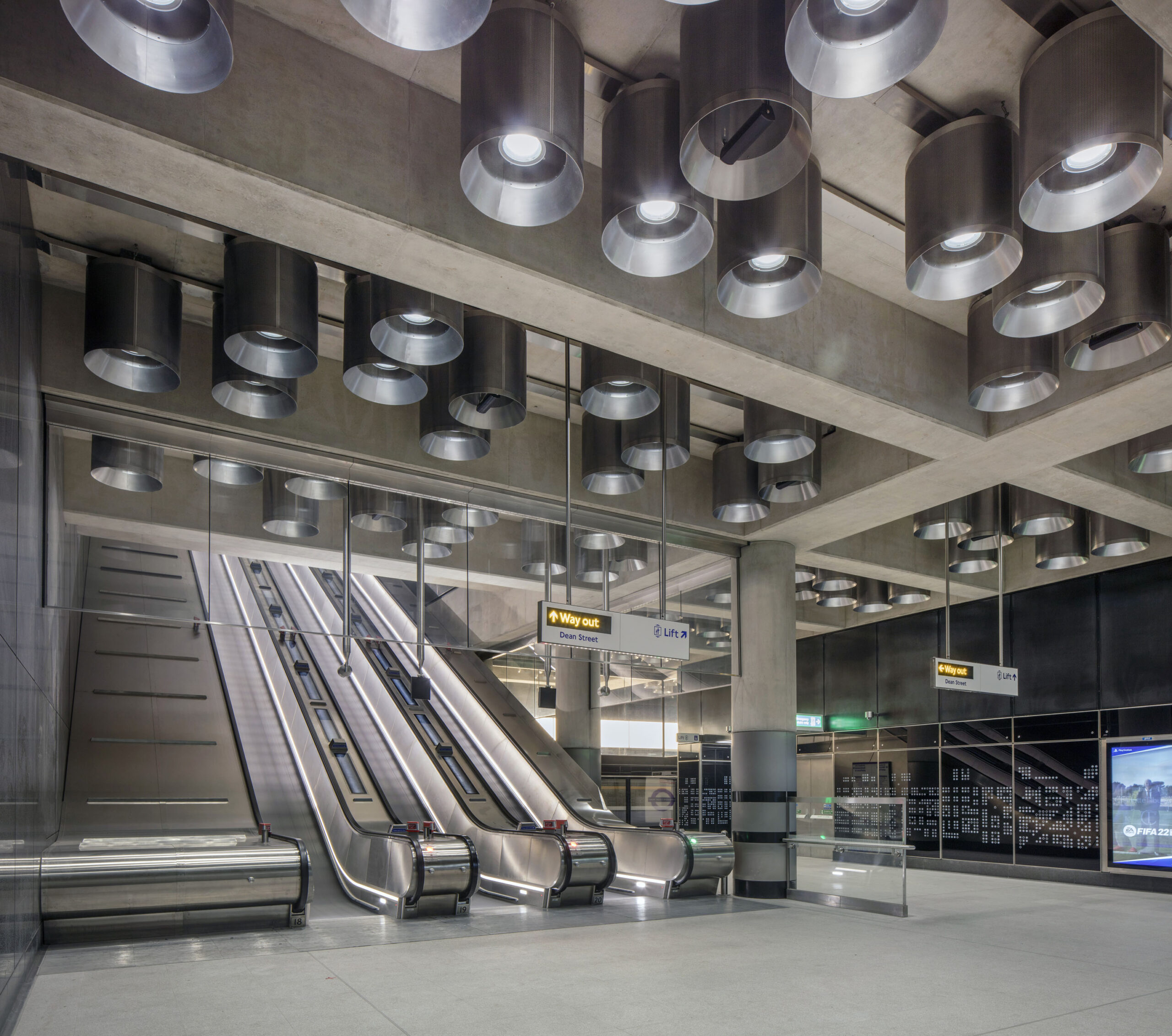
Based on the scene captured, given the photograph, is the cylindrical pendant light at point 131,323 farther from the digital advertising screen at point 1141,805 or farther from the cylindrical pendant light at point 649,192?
the digital advertising screen at point 1141,805

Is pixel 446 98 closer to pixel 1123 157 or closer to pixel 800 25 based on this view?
pixel 800 25

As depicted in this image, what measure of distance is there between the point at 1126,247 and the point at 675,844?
7.89 meters

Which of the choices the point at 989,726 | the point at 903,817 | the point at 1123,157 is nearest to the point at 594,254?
the point at 1123,157

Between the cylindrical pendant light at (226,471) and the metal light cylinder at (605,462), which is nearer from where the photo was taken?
the cylindrical pendant light at (226,471)

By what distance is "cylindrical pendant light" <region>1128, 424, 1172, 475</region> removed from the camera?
350 inches

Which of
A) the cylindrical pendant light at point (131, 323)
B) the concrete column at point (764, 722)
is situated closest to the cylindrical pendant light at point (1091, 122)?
the cylindrical pendant light at point (131, 323)

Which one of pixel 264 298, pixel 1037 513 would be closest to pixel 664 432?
pixel 264 298

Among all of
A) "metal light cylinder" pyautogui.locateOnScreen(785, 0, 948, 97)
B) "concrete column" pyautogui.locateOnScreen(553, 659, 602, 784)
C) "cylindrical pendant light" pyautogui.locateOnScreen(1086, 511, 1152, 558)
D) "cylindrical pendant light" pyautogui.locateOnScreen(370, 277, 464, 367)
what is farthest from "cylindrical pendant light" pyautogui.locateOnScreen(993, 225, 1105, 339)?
"concrete column" pyautogui.locateOnScreen(553, 659, 602, 784)

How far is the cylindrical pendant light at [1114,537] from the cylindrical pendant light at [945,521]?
1.90m

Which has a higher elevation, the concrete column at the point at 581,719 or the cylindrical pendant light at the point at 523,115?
the cylindrical pendant light at the point at 523,115

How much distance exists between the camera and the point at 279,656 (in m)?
14.4

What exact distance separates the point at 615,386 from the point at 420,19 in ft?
14.0

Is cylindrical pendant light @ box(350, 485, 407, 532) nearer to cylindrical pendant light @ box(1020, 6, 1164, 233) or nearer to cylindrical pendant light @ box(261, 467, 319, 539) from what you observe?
cylindrical pendant light @ box(261, 467, 319, 539)

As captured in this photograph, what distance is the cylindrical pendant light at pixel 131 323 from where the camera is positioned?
6848 millimetres
